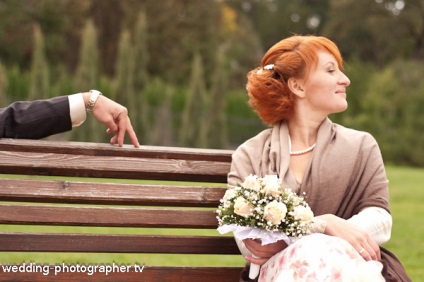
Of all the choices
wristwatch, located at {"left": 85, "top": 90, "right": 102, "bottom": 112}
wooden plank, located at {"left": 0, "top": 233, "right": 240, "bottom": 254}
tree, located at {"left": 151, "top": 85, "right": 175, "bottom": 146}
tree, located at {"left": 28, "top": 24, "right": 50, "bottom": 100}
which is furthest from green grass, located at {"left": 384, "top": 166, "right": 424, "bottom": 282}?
tree, located at {"left": 151, "top": 85, "right": 175, "bottom": 146}

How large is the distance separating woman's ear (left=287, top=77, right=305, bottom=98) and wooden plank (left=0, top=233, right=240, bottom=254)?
2.62ft

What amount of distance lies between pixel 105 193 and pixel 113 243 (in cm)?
24

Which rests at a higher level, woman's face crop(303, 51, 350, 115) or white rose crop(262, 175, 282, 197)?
woman's face crop(303, 51, 350, 115)

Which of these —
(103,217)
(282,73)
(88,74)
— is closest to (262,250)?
(103,217)

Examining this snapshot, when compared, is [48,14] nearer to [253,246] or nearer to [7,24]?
[7,24]

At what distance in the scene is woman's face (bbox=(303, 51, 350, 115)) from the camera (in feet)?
12.2

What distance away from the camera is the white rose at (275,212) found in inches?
124

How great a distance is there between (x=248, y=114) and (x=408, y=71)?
7.35 metres

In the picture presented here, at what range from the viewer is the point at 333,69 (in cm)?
374

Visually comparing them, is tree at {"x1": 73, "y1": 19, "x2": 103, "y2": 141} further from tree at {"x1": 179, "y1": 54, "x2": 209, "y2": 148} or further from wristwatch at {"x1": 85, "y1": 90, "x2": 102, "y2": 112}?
wristwatch at {"x1": 85, "y1": 90, "x2": 102, "y2": 112}

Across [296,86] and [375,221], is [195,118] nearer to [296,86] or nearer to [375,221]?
[296,86]

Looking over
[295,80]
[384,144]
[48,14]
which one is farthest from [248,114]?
[295,80]

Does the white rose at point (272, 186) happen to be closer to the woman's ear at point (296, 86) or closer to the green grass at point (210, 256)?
the woman's ear at point (296, 86)

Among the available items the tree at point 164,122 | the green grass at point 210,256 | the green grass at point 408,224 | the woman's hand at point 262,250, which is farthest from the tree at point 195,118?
the woman's hand at point 262,250
